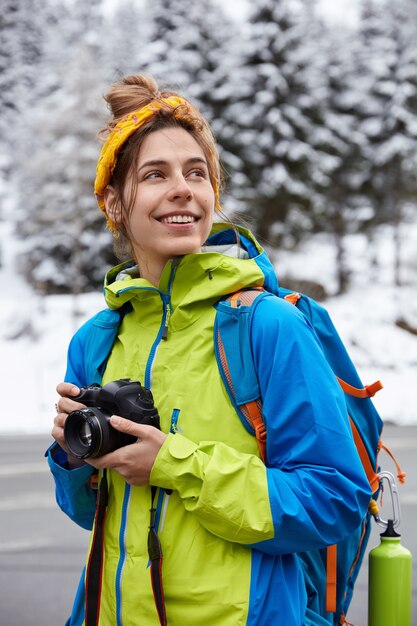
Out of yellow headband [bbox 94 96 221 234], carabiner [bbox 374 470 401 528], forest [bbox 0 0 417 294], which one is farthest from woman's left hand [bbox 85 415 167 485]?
forest [bbox 0 0 417 294]

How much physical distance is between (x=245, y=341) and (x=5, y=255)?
135ft

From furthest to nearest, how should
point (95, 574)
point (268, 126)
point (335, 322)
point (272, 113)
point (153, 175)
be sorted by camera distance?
point (268, 126)
point (272, 113)
point (335, 322)
point (153, 175)
point (95, 574)

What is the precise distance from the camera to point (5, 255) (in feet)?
136

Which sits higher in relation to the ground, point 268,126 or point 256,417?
point 268,126

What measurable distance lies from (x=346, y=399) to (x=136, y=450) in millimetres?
667

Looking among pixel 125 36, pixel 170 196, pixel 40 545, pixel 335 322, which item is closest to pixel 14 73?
pixel 125 36

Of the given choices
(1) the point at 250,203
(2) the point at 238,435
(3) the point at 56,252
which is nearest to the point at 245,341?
(2) the point at 238,435

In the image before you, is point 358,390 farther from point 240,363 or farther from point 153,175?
point 153,175

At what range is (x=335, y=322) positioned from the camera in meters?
26.8

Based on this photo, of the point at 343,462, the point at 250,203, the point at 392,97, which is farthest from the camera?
the point at 392,97

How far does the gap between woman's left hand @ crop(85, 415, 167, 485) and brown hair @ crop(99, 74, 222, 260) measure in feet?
2.01

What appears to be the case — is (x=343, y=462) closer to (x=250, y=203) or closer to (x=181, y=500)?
(x=181, y=500)

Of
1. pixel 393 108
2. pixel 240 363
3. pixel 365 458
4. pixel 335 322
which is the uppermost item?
pixel 393 108

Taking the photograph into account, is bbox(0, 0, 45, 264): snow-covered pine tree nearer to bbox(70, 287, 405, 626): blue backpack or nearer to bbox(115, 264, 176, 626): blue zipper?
bbox(70, 287, 405, 626): blue backpack
